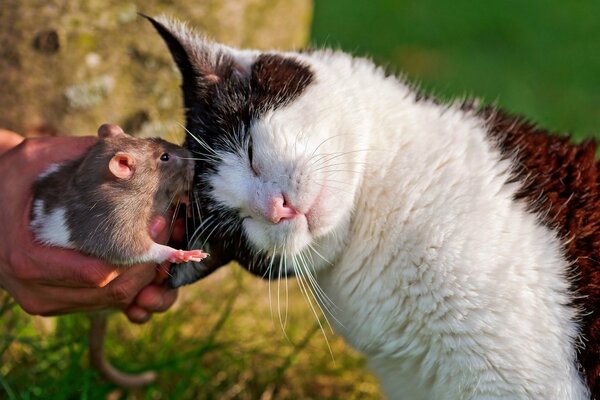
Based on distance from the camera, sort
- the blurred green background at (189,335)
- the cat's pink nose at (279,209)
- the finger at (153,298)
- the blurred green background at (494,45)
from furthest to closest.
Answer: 1. the blurred green background at (494,45)
2. the blurred green background at (189,335)
3. the finger at (153,298)
4. the cat's pink nose at (279,209)

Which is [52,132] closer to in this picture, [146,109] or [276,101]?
[146,109]

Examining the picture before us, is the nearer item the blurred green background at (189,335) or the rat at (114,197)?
the rat at (114,197)

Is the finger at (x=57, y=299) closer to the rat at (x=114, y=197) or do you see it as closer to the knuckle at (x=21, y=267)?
the knuckle at (x=21, y=267)

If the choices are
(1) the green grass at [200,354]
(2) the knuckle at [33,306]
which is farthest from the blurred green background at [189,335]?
(2) the knuckle at [33,306]

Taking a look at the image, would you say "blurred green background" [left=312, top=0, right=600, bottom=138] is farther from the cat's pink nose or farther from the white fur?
the cat's pink nose

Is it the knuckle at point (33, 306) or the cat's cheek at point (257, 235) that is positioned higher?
the cat's cheek at point (257, 235)

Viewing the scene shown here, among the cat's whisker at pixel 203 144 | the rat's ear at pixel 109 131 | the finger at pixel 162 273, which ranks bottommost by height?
the finger at pixel 162 273

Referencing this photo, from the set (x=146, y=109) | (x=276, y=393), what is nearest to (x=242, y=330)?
(x=276, y=393)

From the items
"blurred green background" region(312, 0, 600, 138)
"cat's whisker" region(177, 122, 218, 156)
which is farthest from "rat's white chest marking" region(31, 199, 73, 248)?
"blurred green background" region(312, 0, 600, 138)

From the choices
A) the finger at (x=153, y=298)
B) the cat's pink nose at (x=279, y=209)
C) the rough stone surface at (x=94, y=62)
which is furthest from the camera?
the rough stone surface at (x=94, y=62)
